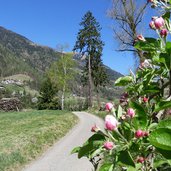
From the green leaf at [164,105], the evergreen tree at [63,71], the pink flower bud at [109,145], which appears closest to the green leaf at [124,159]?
the pink flower bud at [109,145]

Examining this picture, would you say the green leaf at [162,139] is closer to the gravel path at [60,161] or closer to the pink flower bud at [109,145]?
the pink flower bud at [109,145]

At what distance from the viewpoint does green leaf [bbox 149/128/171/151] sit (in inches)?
51.0

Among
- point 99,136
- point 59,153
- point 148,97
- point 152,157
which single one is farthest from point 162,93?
point 59,153

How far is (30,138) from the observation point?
16.3m

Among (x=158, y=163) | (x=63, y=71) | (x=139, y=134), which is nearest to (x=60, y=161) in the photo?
(x=158, y=163)

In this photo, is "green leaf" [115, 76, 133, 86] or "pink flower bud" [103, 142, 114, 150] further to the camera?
"green leaf" [115, 76, 133, 86]

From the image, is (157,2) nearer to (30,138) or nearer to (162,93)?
(162,93)

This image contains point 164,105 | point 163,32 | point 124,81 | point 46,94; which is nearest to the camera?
point 164,105

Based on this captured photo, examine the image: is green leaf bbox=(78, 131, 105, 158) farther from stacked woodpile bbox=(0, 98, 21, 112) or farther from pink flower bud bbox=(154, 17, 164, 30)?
stacked woodpile bbox=(0, 98, 21, 112)

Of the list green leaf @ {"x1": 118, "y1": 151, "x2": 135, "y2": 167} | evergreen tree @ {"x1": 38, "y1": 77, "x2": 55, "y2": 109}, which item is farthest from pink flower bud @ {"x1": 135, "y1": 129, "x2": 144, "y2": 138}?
evergreen tree @ {"x1": 38, "y1": 77, "x2": 55, "y2": 109}

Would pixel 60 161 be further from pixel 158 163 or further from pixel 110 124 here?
pixel 110 124

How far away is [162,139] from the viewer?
4.27 feet

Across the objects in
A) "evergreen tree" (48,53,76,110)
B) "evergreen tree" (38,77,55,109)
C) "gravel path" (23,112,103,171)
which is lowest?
"gravel path" (23,112,103,171)

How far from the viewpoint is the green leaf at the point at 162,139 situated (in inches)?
51.0
